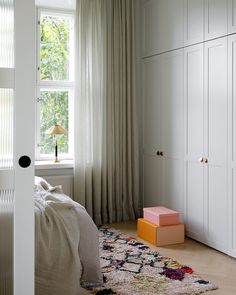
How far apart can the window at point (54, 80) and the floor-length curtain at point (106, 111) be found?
338mm

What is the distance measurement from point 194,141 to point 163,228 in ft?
2.94

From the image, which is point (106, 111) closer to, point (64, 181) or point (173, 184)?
point (64, 181)

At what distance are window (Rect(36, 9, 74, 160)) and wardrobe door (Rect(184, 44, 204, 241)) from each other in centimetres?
152

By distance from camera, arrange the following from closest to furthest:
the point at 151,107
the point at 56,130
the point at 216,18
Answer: the point at 216,18
the point at 56,130
the point at 151,107

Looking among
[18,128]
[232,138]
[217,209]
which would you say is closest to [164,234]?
[217,209]

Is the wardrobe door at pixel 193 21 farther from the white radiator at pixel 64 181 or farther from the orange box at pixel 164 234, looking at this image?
the white radiator at pixel 64 181

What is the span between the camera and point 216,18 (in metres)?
3.57

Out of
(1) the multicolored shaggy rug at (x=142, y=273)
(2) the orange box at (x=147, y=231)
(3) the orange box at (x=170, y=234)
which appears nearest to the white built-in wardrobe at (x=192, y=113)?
(3) the orange box at (x=170, y=234)

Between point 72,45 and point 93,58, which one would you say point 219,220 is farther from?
point 72,45

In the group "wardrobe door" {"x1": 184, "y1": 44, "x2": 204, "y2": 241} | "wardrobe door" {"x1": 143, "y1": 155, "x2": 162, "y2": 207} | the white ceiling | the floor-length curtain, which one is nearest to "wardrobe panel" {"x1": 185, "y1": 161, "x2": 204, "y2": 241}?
"wardrobe door" {"x1": 184, "y1": 44, "x2": 204, "y2": 241}

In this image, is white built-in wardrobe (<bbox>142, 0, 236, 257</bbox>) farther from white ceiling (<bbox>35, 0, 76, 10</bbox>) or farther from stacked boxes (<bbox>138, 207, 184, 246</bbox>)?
white ceiling (<bbox>35, 0, 76, 10</bbox>)

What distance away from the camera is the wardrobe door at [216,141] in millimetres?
3512

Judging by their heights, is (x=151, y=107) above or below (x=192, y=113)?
above

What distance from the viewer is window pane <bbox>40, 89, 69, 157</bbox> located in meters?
4.77
